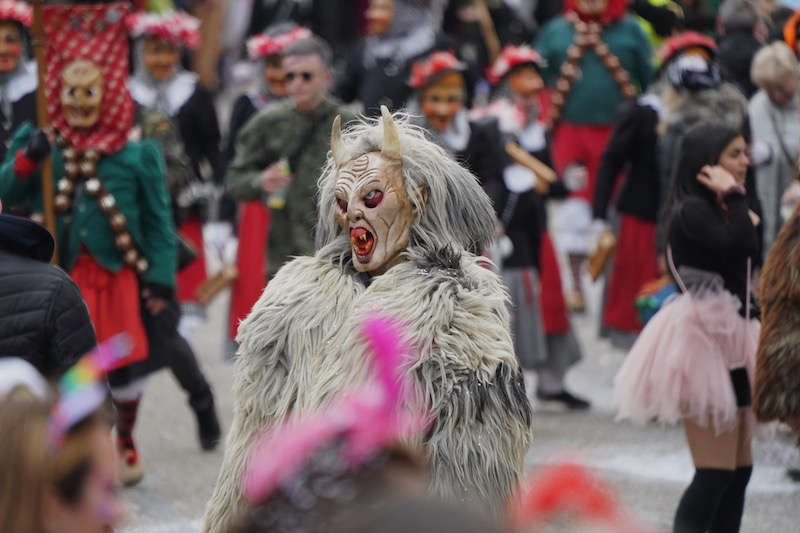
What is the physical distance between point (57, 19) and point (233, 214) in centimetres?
279

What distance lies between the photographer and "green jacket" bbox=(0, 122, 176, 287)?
7.38 meters

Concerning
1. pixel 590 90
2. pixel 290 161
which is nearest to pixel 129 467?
pixel 290 161

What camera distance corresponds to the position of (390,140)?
4.70 meters

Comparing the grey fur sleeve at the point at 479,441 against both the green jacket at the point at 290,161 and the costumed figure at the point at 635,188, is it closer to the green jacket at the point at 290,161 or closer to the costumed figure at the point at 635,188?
the green jacket at the point at 290,161

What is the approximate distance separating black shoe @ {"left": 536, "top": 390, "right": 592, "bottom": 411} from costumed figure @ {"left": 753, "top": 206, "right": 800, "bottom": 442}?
342 cm

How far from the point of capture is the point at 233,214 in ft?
33.4

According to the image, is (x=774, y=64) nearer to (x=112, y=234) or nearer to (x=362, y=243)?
(x=112, y=234)

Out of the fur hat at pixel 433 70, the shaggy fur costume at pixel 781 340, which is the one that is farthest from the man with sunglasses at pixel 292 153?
the shaggy fur costume at pixel 781 340

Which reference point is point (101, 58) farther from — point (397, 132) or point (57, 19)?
point (397, 132)

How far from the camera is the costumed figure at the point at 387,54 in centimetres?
1177

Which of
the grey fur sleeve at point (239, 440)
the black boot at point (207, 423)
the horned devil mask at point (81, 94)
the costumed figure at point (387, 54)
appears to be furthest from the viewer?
the costumed figure at point (387, 54)

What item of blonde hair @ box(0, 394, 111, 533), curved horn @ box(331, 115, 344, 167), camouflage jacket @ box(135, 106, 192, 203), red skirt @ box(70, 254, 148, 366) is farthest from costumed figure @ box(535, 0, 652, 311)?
blonde hair @ box(0, 394, 111, 533)

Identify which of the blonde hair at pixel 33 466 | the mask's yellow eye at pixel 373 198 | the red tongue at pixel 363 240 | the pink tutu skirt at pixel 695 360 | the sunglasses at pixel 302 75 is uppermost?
the sunglasses at pixel 302 75

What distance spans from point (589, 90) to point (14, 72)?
4.18 metres
